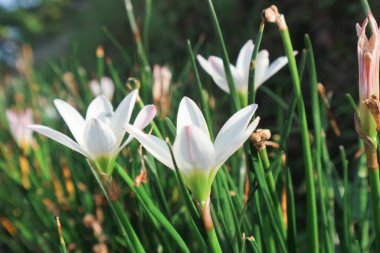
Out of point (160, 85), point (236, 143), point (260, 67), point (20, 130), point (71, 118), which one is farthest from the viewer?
point (20, 130)

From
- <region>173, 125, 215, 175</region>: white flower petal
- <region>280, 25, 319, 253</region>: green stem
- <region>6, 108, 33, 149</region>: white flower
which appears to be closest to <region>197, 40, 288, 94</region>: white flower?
<region>280, 25, 319, 253</region>: green stem

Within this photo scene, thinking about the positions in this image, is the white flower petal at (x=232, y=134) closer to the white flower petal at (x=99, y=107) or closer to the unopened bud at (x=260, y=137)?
the unopened bud at (x=260, y=137)

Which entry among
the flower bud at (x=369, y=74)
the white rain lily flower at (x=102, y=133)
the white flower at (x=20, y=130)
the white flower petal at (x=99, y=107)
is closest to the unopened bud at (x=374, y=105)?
the flower bud at (x=369, y=74)

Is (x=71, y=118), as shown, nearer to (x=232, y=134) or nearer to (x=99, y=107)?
(x=99, y=107)

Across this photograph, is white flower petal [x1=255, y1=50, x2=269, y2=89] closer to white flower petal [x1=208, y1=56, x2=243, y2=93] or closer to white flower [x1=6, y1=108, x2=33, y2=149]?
white flower petal [x1=208, y1=56, x2=243, y2=93]

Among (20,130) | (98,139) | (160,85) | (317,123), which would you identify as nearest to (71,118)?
(98,139)

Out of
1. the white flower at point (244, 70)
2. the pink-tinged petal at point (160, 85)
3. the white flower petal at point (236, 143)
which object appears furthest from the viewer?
the pink-tinged petal at point (160, 85)
